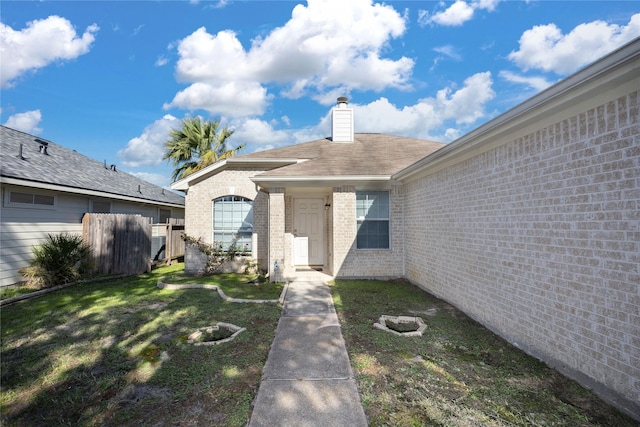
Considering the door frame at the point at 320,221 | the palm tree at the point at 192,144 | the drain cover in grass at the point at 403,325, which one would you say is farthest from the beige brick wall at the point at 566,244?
the palm tree at the point at 192,144

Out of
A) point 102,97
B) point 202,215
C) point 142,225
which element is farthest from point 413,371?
point 102,97

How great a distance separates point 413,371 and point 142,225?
35.0 feet

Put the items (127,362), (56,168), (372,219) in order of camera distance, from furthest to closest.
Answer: (56,168), (372,219), (127,362)

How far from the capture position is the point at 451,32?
A: 30.5ft

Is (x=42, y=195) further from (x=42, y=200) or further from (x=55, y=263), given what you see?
(x=55, y=263)

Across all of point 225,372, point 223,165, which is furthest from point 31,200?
point 225,372

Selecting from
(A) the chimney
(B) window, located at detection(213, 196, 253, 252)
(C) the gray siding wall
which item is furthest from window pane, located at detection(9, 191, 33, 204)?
(A) the chimney

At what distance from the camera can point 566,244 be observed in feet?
11.6

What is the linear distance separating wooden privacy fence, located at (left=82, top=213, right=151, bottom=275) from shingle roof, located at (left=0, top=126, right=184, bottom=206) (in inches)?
45.1

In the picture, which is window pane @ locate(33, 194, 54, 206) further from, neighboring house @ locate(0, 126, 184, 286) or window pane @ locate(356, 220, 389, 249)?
window pane @ locate(356, 220, 389, 249)

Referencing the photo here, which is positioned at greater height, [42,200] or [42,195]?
[42,195]

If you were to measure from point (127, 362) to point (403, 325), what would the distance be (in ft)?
13.8

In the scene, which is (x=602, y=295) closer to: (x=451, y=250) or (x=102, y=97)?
(x=451, y=250)

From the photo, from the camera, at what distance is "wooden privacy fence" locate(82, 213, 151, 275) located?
32.4 feet
